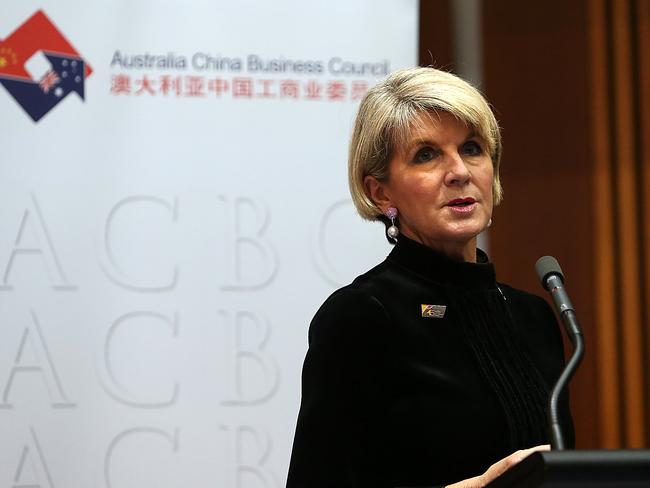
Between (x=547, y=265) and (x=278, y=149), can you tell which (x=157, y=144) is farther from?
(x=547, y=265)

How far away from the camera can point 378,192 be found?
71.9 inches

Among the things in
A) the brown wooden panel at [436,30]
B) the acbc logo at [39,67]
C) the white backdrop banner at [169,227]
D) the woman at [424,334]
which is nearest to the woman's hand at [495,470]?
the woman at [424,334]

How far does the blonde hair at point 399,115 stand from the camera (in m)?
1.74

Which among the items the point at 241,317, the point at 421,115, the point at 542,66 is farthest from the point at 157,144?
the point at 542,66

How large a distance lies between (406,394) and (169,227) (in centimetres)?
131

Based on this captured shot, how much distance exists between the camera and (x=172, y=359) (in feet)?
8.93

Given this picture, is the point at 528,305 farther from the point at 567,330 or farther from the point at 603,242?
the point at 603,242

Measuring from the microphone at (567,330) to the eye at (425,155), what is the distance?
31cm

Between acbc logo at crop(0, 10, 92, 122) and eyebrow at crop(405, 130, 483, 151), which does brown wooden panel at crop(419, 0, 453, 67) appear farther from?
eyebrow at crop(405, 130, 483, 151)

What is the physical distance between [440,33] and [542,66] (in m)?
0.38

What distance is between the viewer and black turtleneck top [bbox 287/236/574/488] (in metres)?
1.57

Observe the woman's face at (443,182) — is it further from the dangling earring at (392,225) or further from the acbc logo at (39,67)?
the acbc logo at (39,67)

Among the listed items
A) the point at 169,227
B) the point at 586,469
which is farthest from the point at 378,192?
the point at 169,227

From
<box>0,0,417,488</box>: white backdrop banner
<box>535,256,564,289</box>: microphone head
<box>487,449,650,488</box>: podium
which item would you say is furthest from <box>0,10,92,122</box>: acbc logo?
<box>487,449,650,488</box>: podium
